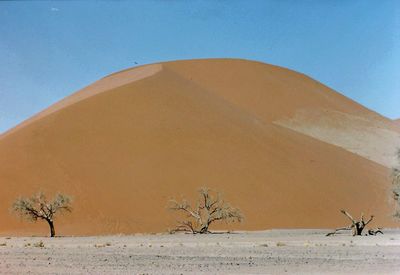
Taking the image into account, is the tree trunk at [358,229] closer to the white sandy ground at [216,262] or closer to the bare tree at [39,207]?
the white sandy ground at [216,262]

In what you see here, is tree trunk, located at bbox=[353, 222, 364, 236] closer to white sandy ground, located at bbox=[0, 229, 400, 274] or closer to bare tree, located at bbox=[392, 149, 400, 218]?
bare tree, located at bbox=[392, 149, 400, 218]

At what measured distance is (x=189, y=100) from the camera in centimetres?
6359

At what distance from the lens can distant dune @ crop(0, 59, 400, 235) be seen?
141 ft

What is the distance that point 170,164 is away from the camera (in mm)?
49438

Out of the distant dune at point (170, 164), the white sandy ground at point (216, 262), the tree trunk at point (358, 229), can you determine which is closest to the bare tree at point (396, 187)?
the tree trunk at point (358, 229)

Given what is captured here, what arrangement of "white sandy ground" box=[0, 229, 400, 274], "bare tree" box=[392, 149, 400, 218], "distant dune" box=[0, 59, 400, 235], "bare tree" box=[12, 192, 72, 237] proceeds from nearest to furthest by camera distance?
"white sandy ground" box=[0, 229, 400, 274]
"bare tree" box=[392, 149, 400, 218]
"bare tree" box=[12, 192, 72, 237]
"distant dune" box=[0, 59, 400, 235]

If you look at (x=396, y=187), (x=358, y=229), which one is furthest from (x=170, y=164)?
(x=358, y=229)

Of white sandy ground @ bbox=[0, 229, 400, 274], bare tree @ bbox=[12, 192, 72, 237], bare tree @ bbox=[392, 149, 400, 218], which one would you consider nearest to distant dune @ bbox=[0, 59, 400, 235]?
bare tree @ bbox=[12, 192, 72, 237]

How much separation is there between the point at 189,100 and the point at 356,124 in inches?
1168

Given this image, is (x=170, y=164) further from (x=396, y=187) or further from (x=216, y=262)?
(x=216, y=262)

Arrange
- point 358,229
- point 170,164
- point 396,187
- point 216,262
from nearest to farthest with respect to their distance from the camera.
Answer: point 216,262
point 358,229
point 396,187
point 170,164

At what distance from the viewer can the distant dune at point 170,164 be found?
43.0m

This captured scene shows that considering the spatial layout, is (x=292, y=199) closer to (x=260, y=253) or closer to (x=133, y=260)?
(x=260, y=253)

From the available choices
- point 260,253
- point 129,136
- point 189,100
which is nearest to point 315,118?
point 189,100
